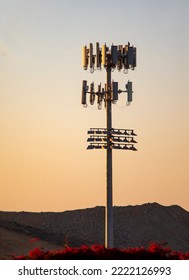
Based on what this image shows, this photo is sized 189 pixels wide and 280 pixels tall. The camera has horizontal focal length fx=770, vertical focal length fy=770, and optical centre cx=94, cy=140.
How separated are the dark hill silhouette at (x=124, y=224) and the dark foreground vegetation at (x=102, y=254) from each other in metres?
52.9

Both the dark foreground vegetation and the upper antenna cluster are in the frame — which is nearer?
the dark foreground vegetation

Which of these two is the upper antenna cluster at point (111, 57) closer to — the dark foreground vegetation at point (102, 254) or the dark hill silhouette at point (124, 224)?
the dark foreground vegetation at point (102, 254)

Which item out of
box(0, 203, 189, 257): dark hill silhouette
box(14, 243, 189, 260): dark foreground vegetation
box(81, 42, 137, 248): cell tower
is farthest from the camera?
box(0, 203, 189, 257): dark hill silhouette

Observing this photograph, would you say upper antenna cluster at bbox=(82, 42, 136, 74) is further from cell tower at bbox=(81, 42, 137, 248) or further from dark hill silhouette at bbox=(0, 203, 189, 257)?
dark hill silhouette at bbox=(0, 203, 189, 257)

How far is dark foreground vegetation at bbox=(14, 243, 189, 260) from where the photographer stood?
19953mm

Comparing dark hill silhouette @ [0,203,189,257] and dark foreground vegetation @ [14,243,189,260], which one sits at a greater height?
dark hill silhouette @ [0,203,189,257]

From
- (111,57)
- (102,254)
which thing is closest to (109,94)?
(111,57)

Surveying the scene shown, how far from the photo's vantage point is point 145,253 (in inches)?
799

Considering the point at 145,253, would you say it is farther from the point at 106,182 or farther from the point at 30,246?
the point at 30,246

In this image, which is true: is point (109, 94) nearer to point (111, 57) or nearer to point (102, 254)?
point (111, 57)

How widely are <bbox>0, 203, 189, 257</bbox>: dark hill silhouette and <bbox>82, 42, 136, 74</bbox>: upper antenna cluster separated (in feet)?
123

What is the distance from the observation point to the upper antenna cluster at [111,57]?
37375 mm

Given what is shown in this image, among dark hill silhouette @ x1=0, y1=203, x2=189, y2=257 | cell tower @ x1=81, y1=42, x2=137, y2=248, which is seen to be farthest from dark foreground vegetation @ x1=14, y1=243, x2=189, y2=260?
dark hill silhouette @ x1=0, y1=203, x2=189, y2=257

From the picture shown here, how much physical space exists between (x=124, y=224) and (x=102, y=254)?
203ft
